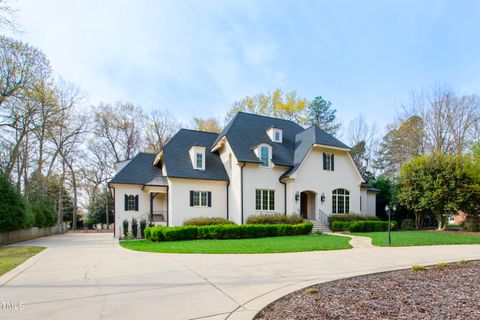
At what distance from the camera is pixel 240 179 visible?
19.9 meters

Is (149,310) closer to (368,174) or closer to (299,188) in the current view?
(299,188)

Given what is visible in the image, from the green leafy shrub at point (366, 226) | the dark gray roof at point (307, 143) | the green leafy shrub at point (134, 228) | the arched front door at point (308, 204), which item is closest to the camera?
the green leafy shrub at point (134, 228)

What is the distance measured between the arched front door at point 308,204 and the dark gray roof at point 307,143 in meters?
2.72

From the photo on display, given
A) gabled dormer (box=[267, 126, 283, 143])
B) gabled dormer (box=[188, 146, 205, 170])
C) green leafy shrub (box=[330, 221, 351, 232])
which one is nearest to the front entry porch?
gabled dormer (box=[188, 146, 205, 170])

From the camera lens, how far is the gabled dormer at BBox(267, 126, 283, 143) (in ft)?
76.0

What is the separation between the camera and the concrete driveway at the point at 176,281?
14.9 ft

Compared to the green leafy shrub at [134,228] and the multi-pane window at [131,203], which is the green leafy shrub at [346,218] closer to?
the green leafy shrub at [134,228]

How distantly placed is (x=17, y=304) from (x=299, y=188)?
58.5 feet

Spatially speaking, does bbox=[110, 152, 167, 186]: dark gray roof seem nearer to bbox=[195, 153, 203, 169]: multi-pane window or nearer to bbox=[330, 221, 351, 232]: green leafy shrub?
bbox=[195, 153, 203, 169]: multi-pane window

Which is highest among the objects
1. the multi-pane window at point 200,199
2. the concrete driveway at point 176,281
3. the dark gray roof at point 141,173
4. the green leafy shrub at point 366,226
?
the dark gray roof at point 141,173

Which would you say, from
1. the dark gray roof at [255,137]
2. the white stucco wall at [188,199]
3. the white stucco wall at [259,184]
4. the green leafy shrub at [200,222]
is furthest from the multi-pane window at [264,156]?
the green leafy shrub at [200,222]

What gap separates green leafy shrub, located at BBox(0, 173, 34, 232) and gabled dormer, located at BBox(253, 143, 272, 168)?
15.3m

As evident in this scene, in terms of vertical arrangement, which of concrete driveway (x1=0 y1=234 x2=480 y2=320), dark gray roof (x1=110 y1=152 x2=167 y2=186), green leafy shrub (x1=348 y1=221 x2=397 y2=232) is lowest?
green leafy shrub (x1=348 y1=221 x2=397 y2=232)

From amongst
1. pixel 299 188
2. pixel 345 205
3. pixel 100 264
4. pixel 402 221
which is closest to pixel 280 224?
pixel 299 188
